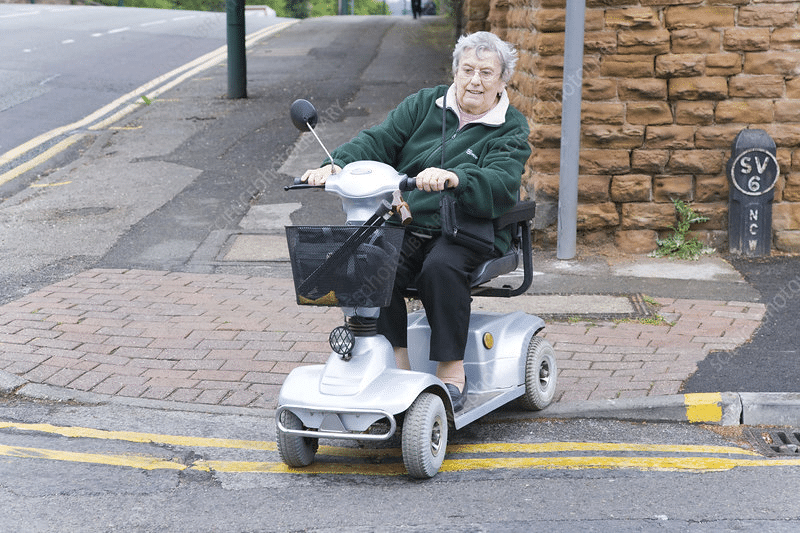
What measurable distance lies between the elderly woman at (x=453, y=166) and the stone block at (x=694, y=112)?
11.2ft

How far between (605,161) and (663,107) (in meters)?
0.59

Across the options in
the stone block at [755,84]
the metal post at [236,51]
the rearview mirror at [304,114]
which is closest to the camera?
the rearview mirror at [304,114]

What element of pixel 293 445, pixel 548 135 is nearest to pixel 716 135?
pixel 548 135

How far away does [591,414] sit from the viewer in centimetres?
477

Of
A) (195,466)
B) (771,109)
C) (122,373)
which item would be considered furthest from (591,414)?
(771,109)

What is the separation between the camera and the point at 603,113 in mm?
7555

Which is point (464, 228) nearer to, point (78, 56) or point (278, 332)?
point (278, 332)

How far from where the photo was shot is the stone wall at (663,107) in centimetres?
744

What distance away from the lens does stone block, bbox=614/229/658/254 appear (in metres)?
7.76

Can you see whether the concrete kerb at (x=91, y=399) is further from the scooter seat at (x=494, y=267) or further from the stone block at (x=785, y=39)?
the stone block at (x=785, y=39)

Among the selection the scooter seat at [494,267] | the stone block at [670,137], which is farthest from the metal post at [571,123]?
the scooter seat at [494,267]

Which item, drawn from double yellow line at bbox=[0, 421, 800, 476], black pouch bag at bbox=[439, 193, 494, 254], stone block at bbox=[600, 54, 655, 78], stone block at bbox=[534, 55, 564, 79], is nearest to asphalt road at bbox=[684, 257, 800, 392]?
double yellow line at bbox=[0, 421, 800, 476]

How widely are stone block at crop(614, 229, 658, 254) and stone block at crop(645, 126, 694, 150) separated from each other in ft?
2.21

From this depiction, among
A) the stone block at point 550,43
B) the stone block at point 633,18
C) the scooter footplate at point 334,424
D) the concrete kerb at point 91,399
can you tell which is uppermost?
the stone block at point 633,18
